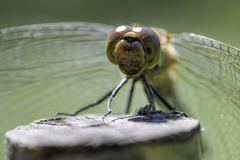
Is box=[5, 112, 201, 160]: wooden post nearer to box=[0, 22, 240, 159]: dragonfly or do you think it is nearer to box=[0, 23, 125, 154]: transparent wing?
box=[0, 22, 240, 159]: dragonfly

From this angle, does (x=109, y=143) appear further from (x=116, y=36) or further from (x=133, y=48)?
(x=116, y=36)

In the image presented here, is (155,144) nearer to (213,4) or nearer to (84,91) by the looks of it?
(84,91)

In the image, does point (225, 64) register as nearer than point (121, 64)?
No

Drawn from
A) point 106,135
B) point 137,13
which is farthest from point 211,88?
point 137,13

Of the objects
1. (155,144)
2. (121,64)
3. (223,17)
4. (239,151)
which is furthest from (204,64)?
(223,17)

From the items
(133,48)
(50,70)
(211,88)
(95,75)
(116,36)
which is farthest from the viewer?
(95,75)

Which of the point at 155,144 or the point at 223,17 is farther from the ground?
the point at 223,17
